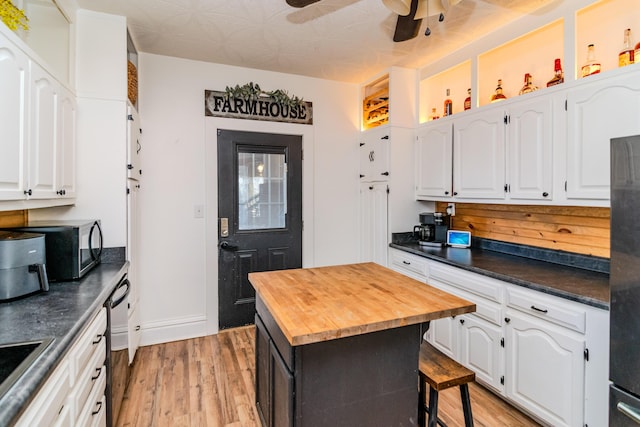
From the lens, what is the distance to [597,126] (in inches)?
75.4

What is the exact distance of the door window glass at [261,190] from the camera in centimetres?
341

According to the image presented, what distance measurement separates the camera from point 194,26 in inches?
100

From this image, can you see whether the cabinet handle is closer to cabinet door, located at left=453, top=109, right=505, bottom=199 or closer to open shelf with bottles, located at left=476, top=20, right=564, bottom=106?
cabinet door, located at left=453, top=109, right=505, bottom=199

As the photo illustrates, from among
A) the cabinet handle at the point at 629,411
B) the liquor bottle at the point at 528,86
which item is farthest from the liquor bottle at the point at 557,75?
the cabinet handle at the point at 629,411

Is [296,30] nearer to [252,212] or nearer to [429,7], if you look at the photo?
[429,7]

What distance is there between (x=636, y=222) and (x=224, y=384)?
2.57 metres

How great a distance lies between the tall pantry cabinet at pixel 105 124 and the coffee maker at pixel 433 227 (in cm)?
266

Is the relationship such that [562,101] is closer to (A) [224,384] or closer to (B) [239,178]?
(B) [239,178]

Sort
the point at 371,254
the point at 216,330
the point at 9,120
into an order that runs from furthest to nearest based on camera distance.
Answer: the point at 371,254
the point at 216,330
the point at 9,120

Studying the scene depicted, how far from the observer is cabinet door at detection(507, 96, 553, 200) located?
7.21ft

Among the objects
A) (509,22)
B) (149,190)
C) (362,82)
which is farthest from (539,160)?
(149,190)

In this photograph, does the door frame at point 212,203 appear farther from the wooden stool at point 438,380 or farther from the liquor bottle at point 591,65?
the liquor bottle at point 591,65

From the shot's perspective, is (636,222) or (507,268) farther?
(507,268)

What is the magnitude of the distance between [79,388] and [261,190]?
2.39 metres
